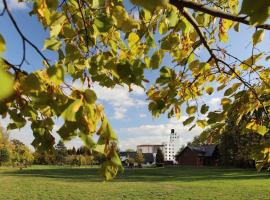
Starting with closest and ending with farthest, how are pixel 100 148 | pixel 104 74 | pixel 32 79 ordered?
1. pixel 32 79
2. pixel 100 148
3. pixel 104 74

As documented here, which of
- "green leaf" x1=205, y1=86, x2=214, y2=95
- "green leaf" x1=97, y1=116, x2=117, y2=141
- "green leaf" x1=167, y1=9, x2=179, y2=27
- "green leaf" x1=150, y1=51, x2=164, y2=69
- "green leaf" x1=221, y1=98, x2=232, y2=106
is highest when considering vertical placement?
"green leaf" x1=167, y1=9, x2=179, y2=27

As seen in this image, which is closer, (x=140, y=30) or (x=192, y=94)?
(x=140, y=30)

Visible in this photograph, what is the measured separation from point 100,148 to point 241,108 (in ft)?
7.21

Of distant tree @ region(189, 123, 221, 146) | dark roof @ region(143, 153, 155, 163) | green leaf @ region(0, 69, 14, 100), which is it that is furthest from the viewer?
dark roof @ region(143, 153, 155, 163)

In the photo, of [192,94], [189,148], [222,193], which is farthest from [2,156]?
[192,94]

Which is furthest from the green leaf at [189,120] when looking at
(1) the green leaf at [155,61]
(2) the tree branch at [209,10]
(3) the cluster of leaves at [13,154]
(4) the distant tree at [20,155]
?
(4) the distant tree at [20,155]

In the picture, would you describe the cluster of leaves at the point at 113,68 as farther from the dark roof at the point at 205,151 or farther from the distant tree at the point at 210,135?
the dark roof at the point at 205,151

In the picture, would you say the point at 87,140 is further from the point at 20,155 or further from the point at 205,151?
the point at 205,151

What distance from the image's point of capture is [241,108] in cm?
371

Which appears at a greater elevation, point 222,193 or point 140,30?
point 140,30

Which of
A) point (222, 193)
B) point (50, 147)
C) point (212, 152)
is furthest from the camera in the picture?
point (212, 152)

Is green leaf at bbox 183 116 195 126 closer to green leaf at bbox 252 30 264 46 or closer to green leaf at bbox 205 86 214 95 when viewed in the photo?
green leaf at bbox 205 86 214 95

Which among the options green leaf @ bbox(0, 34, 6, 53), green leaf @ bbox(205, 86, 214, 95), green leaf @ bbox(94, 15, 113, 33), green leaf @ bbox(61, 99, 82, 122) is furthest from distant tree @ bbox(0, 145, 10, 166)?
green leaf @ bbox(0, 34, 6, 53)

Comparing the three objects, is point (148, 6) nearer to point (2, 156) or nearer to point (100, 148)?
point (100, 148)
